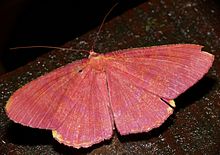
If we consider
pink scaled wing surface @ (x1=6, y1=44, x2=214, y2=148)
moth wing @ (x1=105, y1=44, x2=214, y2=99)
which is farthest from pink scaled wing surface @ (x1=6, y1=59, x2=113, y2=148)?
moth wing @ (x1=105, y1=44, x2=214, y2=99)

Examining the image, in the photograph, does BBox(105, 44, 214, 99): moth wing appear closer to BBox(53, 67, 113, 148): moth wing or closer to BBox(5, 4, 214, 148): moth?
BBox(5, 4, 214, 148): moth

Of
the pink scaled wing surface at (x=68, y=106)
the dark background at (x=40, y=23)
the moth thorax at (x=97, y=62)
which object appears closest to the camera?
the pink scaled wing surface at (x=68, y=106)

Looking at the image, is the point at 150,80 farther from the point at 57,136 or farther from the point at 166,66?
the point at 57,136

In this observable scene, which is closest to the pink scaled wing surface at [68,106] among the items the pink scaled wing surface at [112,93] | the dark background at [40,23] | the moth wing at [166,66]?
the pink scaled wing surface at [112,93]

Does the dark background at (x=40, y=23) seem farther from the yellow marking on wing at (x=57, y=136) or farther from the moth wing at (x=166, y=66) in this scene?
the yellow marking on wing at (x=57, y=136)

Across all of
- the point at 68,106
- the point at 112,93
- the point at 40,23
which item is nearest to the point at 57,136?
the point at 68,106
